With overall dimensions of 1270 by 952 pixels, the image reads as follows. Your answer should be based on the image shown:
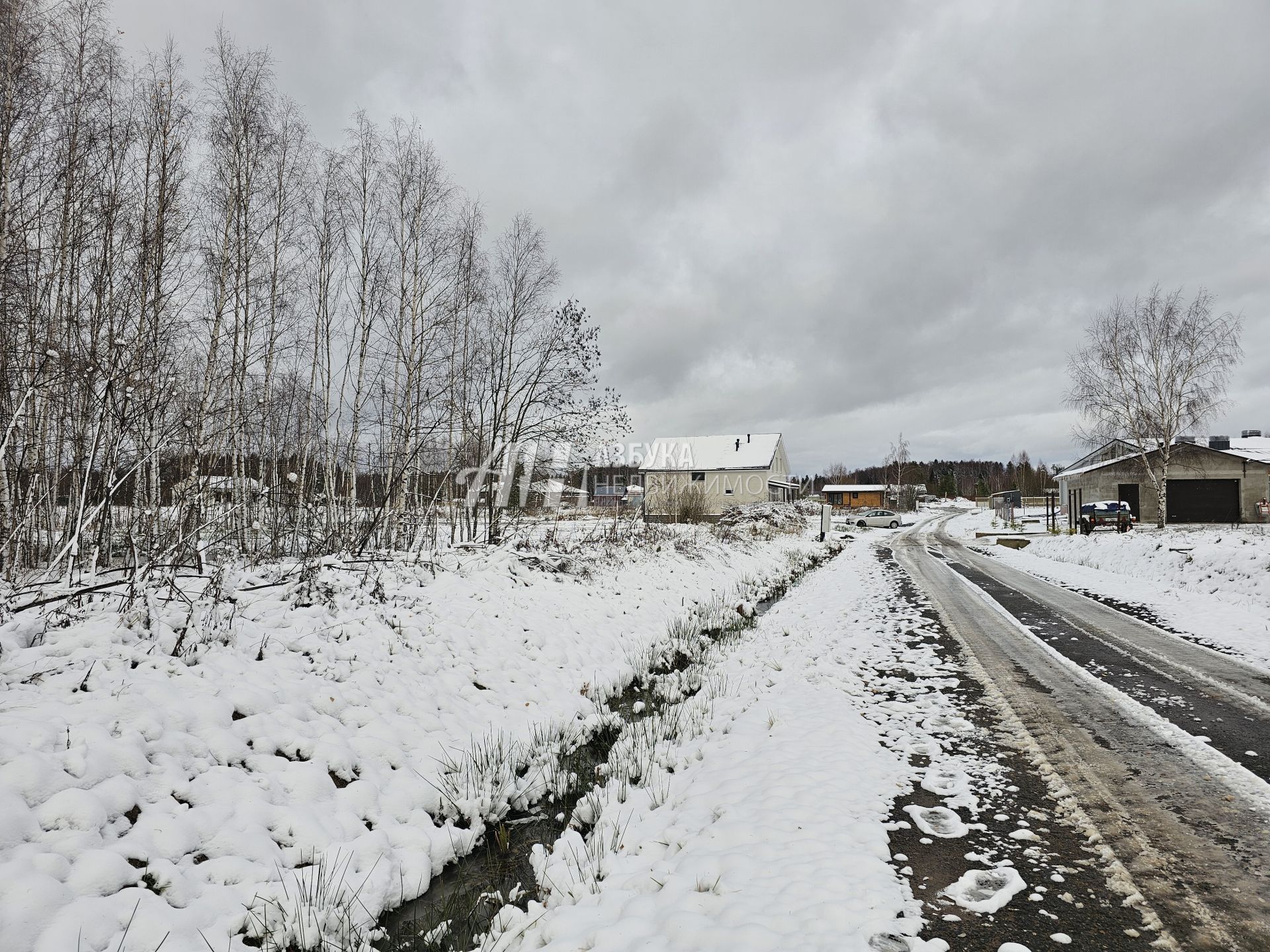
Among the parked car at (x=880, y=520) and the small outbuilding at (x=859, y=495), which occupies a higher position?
the small outbuilding at (x=859, y=495)

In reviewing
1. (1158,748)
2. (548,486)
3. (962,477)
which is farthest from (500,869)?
(962,477)

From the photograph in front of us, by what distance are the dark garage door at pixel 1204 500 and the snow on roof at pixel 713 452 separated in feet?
85.5

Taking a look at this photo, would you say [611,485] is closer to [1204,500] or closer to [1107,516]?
[1107,516]

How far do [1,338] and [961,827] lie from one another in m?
10.5

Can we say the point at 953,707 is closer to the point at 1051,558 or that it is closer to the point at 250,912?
the point at 250,912

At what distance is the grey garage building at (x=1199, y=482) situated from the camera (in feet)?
86.0

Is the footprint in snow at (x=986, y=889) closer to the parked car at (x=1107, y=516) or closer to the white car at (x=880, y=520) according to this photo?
the parked car at (x=1107, y=516)

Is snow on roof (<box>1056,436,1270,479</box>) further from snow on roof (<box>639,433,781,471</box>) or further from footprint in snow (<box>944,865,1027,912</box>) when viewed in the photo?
footprint in snow (<box>944,865,1027,912</box>)

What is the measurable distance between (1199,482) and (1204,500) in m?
0.96

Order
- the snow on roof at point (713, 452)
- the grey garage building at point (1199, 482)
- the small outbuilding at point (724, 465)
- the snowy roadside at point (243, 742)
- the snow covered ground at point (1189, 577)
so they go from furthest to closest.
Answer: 1. the snow on roof at point (713, 452)
2. the small outbuilding at point (724, 465)
3. the grey garage building at point (1199, 482)
4. the snow covered ground at point (1189, 577)
5. the snowy roadside at point (243, 742)

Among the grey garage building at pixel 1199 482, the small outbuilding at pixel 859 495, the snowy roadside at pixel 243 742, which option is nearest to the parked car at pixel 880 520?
the grey garage building at pixel 1199 482

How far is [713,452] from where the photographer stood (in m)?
52.4

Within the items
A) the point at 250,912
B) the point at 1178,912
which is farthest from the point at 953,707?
the point at 250,912

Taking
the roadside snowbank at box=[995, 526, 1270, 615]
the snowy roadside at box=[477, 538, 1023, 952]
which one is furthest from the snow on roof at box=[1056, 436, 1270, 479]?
the snowy roadside at box=[477, 538, 1023, 952]
